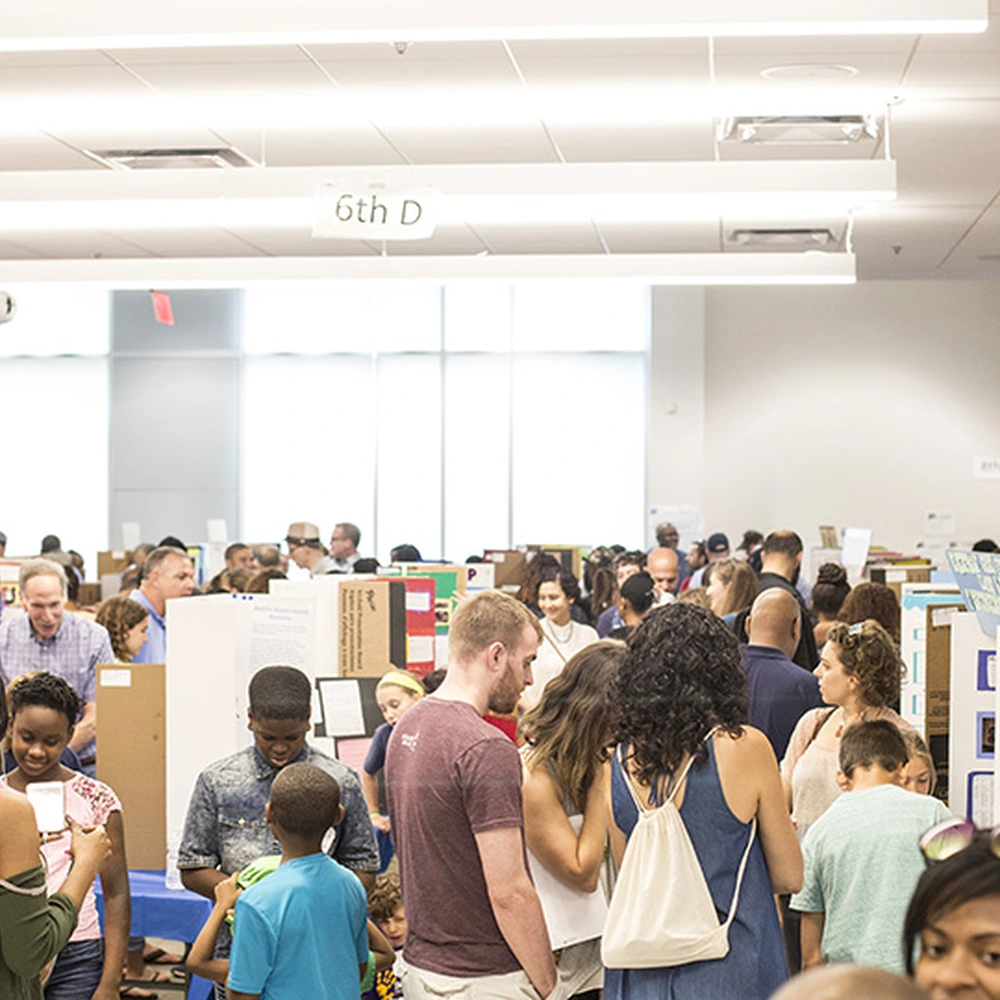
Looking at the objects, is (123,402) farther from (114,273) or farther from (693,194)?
(693,194)

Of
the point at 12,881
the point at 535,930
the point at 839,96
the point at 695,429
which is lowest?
the point at 535,930

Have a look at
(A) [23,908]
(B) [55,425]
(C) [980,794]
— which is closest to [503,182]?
(C) [980,794]

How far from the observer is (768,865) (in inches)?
109

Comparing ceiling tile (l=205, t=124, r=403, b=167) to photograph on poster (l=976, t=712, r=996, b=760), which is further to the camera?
ceiling tile (l=205, t=124, r=403, b=167)

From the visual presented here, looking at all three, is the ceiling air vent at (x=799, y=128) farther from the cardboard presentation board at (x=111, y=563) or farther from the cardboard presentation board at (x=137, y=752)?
the cardboard presentation board at (x=111, y=563)

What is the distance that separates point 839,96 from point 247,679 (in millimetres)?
4412

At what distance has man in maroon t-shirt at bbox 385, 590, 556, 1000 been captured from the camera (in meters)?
2.85

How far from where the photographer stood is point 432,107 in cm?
753

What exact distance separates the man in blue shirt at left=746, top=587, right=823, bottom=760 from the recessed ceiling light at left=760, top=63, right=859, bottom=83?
9.72 feet

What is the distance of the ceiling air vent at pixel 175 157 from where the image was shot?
27.6 ft

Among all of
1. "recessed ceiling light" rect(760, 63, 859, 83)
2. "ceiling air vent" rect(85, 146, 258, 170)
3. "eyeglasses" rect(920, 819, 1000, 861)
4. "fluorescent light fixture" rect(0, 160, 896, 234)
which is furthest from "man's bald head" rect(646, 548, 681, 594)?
"eyeglasses" rect(920, 819, 1000, 861)

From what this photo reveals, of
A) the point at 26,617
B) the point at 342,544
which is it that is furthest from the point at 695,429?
the point at 26,617

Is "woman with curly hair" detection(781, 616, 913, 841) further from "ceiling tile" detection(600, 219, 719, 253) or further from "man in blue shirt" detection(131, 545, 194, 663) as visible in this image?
"ceiling tile" detection(600, 219, 719, 253)

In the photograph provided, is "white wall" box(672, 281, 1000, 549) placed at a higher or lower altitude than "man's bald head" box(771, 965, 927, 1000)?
higher
